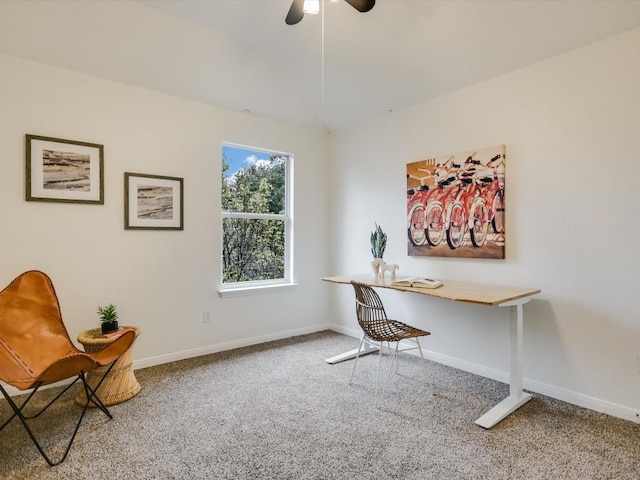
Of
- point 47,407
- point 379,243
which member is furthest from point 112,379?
point 379,243

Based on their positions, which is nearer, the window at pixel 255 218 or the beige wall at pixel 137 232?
the beige wall at pixel 137 232

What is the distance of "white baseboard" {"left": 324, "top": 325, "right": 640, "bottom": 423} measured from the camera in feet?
7.61

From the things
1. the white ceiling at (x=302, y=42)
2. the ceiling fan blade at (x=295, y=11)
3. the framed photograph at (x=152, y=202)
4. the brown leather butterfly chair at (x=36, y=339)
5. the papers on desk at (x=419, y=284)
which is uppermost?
the white ceiling at (x=302, y=42)

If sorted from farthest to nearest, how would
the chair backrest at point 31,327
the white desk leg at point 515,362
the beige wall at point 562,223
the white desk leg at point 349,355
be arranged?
the white desk leg at point 349,355 → the white desk leg at point 515,362 → the beige wall at point 562,223 → the chair backrest at point 31,327

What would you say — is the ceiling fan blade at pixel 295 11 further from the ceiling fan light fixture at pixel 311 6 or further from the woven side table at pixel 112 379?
the woven side table at pixel 112 379

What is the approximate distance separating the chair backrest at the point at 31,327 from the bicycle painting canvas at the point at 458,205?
285 centimetres

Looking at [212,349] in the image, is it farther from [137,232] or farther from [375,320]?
[375,320]

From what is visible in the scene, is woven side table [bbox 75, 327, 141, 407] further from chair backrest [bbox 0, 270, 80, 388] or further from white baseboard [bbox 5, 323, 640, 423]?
white baseboard [bbox 5, 323, 640, 423]

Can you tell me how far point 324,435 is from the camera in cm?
212

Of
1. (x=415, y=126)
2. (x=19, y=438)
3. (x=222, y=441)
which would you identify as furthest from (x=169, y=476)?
(x=415, y=126)

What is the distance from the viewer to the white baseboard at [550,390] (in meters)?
2.32

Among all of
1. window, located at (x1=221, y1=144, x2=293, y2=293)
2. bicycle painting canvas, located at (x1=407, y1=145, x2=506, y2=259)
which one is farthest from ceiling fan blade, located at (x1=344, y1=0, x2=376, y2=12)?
window, located at (x1=221, y1=144, x2=293, y2=293)

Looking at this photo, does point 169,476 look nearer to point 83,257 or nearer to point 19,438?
point 19,438

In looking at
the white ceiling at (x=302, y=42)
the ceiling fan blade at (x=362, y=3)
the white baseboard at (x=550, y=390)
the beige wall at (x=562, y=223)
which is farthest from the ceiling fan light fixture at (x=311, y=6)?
the white baseboard at (x=550, y=390)
